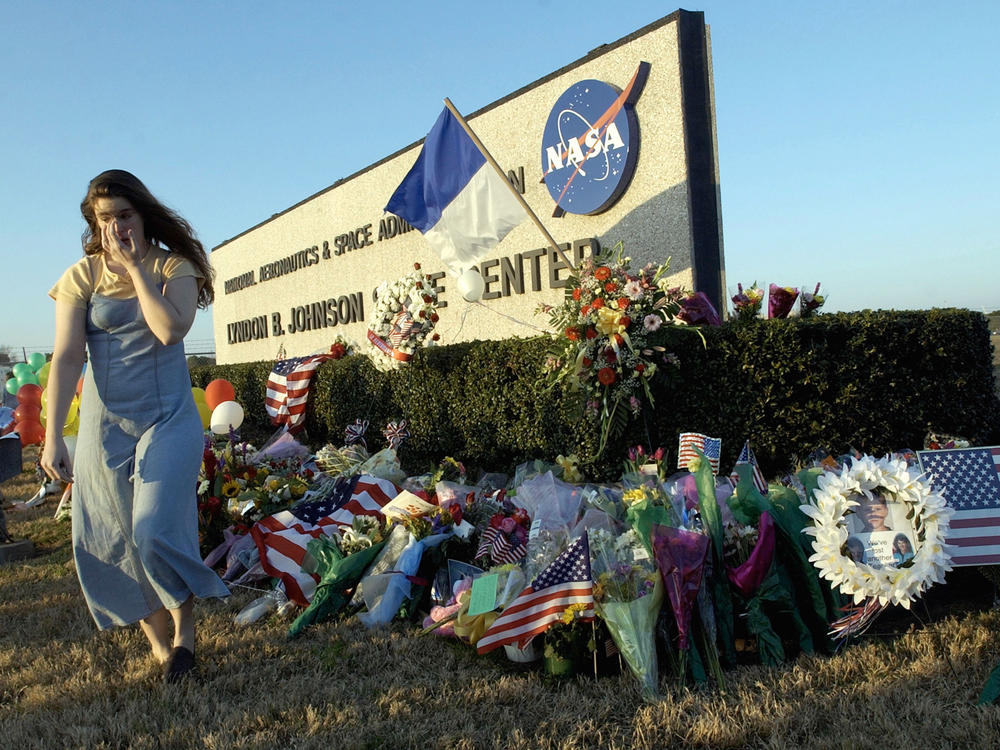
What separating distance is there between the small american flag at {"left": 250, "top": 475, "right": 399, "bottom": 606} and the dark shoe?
0.75 metres

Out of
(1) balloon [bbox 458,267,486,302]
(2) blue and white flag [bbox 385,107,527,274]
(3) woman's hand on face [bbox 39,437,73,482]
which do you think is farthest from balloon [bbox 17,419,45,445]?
(3) woman's hand on face [bbox 39,437,73,482]

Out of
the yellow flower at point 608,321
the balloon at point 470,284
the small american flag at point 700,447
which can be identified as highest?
the balloon at point 470,284

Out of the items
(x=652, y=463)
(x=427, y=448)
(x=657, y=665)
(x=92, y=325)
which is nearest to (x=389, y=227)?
(x=427, y=448)

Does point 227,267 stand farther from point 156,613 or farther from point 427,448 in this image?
point 156,613

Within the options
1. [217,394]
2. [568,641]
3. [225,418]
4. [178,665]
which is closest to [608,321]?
Answer: [568,641]

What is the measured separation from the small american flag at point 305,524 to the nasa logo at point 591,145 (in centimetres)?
397

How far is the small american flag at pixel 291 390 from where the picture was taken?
8.55 m

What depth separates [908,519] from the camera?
261 centimetres

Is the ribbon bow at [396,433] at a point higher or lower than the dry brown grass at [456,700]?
higher

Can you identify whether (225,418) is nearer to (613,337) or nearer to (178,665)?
(613,337)

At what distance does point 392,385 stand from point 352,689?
467 cm

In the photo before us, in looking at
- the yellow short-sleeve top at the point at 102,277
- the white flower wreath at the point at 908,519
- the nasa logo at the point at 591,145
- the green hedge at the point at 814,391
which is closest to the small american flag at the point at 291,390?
the nasa logo at the point at 591,145

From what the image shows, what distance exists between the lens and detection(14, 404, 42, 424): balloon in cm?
917

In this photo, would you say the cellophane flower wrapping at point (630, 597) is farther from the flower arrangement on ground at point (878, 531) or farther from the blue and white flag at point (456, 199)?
the blue and white flag at point (456, 199)
